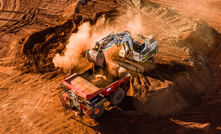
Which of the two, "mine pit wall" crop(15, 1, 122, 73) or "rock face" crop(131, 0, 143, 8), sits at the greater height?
"rock face" crop(131, 0, 143, 8)

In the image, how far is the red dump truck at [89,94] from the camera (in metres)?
8.85

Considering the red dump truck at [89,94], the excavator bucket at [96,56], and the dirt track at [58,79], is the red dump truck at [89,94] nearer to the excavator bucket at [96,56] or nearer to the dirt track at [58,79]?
the dirt track at [58,79]

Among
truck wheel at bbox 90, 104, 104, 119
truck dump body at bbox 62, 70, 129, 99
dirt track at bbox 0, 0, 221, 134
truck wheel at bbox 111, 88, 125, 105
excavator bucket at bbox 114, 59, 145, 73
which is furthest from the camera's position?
excavator bucket at bbox 114, 59, 145, 73

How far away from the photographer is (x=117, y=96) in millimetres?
10055

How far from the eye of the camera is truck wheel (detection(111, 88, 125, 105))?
988 cm

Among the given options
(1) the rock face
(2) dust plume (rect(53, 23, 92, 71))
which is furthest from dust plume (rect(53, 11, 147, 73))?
(1) the rock face

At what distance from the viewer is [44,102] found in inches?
421

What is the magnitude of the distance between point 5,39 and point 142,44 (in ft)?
38.7

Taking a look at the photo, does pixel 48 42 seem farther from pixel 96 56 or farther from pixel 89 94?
pixel 89 94

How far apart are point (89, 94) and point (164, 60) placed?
6.83 metres

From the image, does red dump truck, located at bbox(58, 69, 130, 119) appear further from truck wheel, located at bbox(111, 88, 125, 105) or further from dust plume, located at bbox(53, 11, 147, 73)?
dust plume, located at bbox(53, 11, 147, 73)

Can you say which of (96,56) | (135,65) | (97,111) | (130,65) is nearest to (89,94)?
(97,111)

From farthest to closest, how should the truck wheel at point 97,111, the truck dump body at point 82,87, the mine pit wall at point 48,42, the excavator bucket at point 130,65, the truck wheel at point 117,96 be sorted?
1. the mine pit wall at point 48,42
2. the excavator bucket at point 130,65
3. the truck wheel at point 117,96
4. the truck wheel at point 97,111
5. the truck dump body at point 82,87

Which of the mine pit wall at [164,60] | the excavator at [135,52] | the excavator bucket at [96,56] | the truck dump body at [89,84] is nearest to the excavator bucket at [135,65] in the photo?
the excavator at [135,52]
